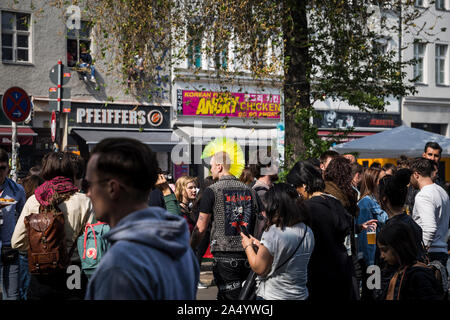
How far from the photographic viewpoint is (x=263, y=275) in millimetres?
3861

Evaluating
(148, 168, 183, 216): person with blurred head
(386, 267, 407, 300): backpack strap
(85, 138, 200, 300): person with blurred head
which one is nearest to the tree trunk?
(148, 168, 183, 216): person with blurred head

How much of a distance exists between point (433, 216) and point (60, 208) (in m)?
3.48

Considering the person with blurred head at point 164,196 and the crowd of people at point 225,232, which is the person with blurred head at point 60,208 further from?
the person with blurred head at point 164,196

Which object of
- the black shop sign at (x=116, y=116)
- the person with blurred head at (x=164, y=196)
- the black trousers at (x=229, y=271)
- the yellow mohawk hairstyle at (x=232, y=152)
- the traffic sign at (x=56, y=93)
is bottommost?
the black trousers at (x=229, y=271)

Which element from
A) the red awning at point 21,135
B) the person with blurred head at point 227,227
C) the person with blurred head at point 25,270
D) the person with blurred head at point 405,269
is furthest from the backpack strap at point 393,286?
the red awning at point 21,135

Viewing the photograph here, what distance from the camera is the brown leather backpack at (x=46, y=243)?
4.13 metres

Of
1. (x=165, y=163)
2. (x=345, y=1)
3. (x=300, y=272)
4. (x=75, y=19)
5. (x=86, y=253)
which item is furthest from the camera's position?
(x=165, y=163)

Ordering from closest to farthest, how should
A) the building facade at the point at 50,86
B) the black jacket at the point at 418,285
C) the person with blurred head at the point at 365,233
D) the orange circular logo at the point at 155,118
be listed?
the black jacket at the point at 418,285
the person with blurred head at the point at 365,233
the building facade at the point at 50,86
the orange circular logo at the point at 155,118

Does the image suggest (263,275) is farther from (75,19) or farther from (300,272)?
(75,19)

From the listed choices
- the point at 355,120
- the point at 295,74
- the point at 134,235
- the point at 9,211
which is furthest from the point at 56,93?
the point at 355,120

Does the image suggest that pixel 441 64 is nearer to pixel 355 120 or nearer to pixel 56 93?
pixel 355 120

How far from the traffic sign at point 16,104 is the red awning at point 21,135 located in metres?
8.97

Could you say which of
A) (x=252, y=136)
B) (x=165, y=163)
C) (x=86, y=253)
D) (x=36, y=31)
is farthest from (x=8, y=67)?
(x=86, y=253)
